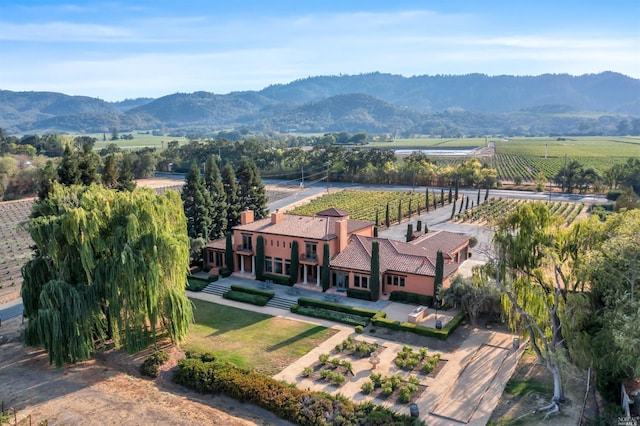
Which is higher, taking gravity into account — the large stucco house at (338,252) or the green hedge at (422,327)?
the large stucco house at (338,252)

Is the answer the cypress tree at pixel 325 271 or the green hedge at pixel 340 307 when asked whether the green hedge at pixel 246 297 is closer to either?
the green hedge at pixel 340 307

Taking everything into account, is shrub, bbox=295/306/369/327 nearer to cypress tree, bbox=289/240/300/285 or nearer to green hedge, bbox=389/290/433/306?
green hedge, bbox=389/290/433/306

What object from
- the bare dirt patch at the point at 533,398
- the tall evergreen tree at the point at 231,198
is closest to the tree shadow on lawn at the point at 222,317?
the tall evergreen tree at the point at 231,198

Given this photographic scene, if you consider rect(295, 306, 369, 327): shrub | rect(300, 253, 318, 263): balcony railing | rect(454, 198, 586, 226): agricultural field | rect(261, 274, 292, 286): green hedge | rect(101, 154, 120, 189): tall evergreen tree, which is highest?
rect(101, 154, 120, 189): tall evergreen tree

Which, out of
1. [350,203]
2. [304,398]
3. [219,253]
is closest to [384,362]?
[304,398]

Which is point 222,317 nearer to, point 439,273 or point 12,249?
point 439,273

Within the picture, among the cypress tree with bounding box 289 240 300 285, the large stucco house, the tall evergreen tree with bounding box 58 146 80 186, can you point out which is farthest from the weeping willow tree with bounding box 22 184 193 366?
the large stucco house

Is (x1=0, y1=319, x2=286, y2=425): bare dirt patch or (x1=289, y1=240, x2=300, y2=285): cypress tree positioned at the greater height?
(x1=289, y1=240, x2=300, y2=285): cypress tree
